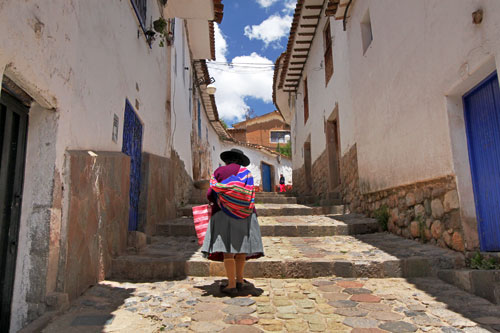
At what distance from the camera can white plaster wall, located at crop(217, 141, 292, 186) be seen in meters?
23.7

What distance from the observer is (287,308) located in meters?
2.97

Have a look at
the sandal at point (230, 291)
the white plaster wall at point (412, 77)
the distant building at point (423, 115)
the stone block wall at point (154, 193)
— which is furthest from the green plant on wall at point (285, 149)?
the sandal at point (230, 291)

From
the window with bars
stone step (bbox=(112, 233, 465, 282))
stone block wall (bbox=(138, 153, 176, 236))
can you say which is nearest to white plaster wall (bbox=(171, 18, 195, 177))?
stone block wall (bbox=(138, 153, 176, 236))

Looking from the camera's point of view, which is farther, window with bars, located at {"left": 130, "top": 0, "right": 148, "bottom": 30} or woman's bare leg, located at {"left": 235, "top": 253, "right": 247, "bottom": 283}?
window with bars, located at {"left": 130, "top": 0, "right": 148, "bottom": 30}

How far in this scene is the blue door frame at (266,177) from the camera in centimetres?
2439

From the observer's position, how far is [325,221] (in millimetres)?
6512

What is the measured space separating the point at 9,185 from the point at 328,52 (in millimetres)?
8443

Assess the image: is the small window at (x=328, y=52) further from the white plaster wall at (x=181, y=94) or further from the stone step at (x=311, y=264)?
the stone step at (x=311, y=264)

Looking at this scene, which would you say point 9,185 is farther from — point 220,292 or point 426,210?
point 426,210

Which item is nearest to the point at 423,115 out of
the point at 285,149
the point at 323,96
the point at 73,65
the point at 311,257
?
the point at 311,257

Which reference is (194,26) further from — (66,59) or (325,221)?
(66,59)

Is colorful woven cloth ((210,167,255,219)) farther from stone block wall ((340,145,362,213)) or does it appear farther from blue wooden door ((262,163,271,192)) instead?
blue wooden door ((262,163,271,192))

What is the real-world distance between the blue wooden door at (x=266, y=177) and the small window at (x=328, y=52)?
14973 mm

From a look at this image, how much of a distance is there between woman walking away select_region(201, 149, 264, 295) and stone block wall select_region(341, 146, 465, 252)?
216 cm
